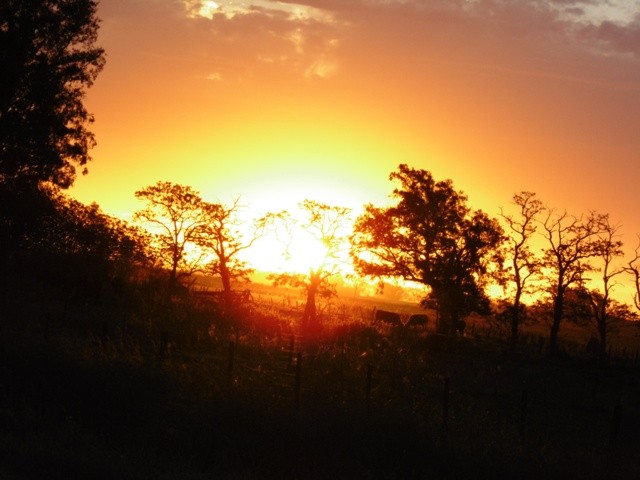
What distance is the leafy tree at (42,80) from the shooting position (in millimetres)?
36531

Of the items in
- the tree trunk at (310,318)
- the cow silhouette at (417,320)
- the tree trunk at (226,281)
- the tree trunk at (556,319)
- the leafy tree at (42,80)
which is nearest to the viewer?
the leafy tree at (42,80)

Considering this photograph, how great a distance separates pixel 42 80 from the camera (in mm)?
37062

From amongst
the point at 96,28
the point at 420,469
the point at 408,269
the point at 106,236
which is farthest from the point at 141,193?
the point at 420,469

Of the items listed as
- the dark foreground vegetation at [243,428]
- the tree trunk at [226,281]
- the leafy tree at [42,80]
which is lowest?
the dark foreground vegetation at [243,428]

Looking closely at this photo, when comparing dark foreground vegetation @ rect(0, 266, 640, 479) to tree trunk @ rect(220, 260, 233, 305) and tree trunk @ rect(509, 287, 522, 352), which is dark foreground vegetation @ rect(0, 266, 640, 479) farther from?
Result: tree trunk @ rect(509, 287, 522, 352)

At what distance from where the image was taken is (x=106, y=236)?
5438cm

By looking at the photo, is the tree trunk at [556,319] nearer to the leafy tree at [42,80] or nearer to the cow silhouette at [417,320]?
the cow silhouette at [417,320]

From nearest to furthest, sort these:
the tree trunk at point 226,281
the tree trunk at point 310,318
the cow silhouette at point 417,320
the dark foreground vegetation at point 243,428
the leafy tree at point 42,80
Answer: the dark foreground vegetation at point 243,428
the leafy tree at point 42,80
the tree trunk at point 310,318
the tree trunk at point 226,281
the cow silhouette at point 417,320

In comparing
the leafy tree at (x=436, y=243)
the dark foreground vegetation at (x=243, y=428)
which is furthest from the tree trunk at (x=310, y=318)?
the dark foreground vegetation at (x=243, y=428)

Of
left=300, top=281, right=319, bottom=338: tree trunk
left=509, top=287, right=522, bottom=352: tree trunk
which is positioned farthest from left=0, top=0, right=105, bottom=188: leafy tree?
left=509, top=287, right=522, bottom=352: tree trunk

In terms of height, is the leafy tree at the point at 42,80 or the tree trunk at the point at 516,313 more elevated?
the leafy tree at the point at 42,80

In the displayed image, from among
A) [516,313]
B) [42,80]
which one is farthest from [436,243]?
[42,80]

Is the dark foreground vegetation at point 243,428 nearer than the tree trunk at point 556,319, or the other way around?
the dark foreground vegetation at point 243,428

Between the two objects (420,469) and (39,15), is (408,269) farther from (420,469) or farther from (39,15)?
(420,469)
